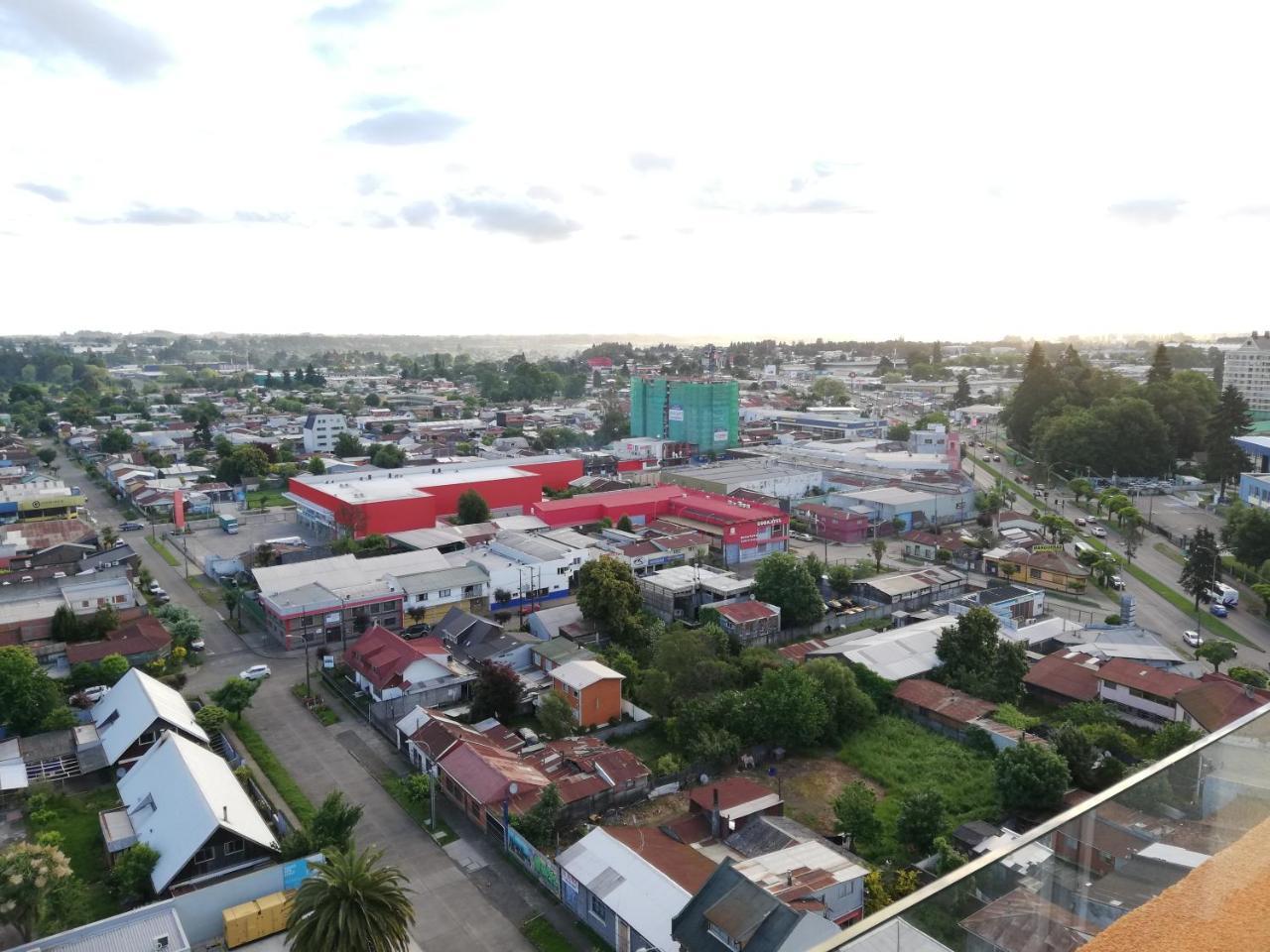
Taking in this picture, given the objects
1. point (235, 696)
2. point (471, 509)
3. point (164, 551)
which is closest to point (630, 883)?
point (235, 696)

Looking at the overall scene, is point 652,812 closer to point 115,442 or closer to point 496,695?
point 496,695

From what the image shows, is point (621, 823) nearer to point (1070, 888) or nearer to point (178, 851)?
point (178, 851)

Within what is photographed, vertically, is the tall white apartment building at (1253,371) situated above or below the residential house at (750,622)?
above

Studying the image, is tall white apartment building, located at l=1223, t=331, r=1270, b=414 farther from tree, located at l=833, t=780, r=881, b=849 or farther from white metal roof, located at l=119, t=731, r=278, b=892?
white metal roof, located at l=119, t=731, r=278, b=892

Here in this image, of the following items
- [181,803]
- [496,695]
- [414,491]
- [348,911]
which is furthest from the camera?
[414,491]

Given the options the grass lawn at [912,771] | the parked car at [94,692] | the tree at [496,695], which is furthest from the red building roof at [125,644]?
the grass lawn at [912,771]

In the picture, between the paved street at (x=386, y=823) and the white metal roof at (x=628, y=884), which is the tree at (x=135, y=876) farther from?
the white metal roof at (x=628, y=884)
